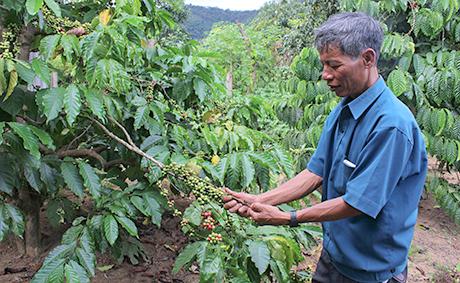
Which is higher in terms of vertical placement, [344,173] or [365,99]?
[365,99]

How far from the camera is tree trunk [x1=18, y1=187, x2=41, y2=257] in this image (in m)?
2.30

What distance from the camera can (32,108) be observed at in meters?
1.79

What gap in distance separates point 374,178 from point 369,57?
32cm

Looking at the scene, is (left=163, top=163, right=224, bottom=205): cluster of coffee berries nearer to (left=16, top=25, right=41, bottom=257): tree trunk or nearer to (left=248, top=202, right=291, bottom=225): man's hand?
(left=248, top=202, right=291, bottom=225): man's hand

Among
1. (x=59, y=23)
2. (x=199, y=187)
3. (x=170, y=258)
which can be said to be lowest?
(x=170, y=258)

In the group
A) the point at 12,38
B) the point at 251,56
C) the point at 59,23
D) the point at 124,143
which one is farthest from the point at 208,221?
the point at 251,56

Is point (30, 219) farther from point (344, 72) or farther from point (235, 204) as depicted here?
point (344, 72)

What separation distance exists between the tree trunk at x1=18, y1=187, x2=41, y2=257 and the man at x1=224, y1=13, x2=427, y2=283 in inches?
51.2

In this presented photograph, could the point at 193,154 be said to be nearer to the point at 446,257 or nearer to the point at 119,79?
the point at 119,79

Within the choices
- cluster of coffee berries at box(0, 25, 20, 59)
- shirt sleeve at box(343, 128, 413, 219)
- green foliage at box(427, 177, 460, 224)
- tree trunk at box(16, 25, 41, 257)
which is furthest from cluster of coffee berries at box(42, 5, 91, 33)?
green foliage at box(427, 177, 460, 224)

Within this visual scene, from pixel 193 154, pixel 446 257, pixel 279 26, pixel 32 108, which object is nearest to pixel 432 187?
pixel 446 257

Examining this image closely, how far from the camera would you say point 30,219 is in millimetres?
2350

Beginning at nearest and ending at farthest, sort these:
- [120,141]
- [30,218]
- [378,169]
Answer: [378,169], [120,141], [30,218]

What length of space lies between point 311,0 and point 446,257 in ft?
9.55
